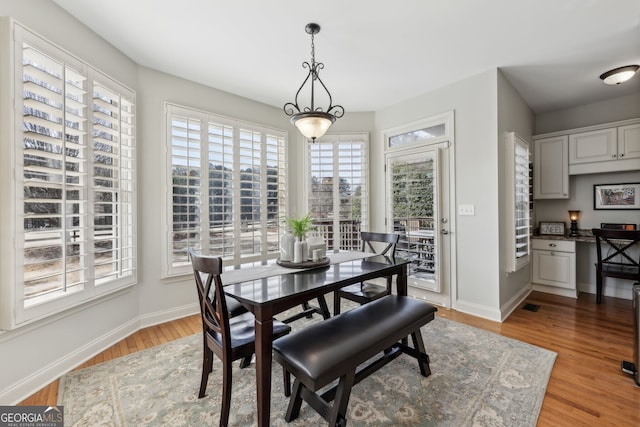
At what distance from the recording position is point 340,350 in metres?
1.48

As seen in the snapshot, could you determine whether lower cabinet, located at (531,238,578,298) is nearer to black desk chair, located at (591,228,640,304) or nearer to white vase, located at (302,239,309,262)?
black desk chair, located at (591,228,640,304)

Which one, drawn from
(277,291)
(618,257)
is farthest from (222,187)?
(618,257)

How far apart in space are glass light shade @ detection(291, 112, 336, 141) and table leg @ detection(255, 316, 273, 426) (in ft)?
4.65

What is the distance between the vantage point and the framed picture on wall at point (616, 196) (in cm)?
371

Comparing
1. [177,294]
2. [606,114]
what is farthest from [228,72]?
[606,114]

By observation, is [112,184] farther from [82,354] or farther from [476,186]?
[476,186]

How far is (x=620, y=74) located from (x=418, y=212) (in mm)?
2541

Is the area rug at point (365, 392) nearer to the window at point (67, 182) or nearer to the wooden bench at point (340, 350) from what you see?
the wooden bench at point (340, 350)

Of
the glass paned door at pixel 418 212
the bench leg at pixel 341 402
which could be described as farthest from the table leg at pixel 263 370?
the glass paned door at pixel 418 212

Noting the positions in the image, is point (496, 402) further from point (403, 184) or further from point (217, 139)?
point (217, 139)

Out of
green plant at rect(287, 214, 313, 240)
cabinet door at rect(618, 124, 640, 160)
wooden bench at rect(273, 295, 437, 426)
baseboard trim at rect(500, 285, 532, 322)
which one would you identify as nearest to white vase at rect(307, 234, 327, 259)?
green plant at rect(287, 214, 313, 240)

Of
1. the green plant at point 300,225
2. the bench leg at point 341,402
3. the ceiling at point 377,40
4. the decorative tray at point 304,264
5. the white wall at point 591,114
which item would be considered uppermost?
the ceiling at point 377,40

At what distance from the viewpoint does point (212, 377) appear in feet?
6.77

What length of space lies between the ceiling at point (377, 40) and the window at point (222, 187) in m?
0.60
